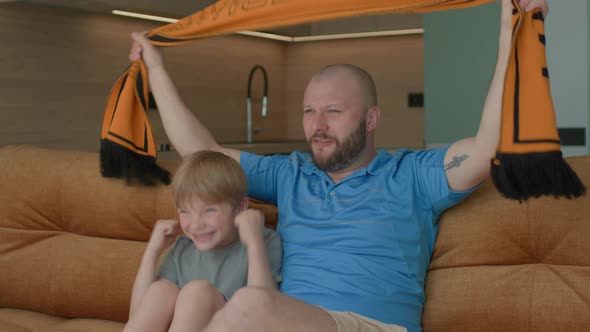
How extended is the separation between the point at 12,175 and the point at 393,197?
152cm

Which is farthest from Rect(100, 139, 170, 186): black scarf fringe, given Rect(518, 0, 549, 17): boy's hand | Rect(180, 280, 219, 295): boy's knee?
Rect(518, 0, 549, 17): boy's hand

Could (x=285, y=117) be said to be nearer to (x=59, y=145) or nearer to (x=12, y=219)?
→ (x=59, y=145)

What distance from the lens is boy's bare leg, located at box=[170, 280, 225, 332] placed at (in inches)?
72.7

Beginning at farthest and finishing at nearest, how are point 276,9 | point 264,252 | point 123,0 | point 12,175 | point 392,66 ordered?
point 392,66 → point 123,0 → point 12,175 → point 276,9 → point 264,252

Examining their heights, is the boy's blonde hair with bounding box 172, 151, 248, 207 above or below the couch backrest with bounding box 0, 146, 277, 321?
above

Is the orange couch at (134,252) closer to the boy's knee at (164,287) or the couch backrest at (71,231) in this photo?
the couch backrest at (71,231)

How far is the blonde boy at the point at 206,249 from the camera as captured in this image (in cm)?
194

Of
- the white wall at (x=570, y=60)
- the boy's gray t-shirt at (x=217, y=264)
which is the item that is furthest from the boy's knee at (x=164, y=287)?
the white wall at (x=570, y=60)

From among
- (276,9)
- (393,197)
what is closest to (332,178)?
(393,197)

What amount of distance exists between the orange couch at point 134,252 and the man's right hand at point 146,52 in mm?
431

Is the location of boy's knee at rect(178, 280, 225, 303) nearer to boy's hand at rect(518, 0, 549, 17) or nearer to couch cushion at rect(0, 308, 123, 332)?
couch cushion at rect(0, 308, 123, 332)

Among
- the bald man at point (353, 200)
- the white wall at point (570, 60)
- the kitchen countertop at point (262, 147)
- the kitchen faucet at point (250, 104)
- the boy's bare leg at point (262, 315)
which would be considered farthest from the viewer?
the kitchen faucet at point (250, 104)

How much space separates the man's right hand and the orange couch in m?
0.43

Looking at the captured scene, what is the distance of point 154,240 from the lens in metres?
2.17
